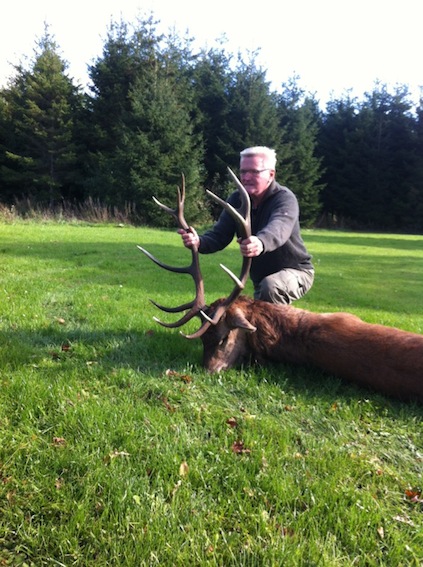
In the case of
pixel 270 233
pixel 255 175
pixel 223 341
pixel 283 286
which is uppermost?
pixel 255 175

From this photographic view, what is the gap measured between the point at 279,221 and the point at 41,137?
32377 mm

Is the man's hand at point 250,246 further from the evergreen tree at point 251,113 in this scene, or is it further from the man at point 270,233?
the evergreen tree at point 251,113

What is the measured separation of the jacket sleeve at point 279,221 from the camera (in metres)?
4.27

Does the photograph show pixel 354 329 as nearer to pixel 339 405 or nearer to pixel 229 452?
pixel 339 405

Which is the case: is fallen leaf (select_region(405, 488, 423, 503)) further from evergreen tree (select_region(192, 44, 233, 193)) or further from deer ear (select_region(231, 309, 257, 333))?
evergreen tree (select_region(192, 44, 233, 193))

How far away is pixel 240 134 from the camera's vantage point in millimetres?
35375

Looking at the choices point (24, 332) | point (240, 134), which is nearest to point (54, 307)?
point (24, 332)

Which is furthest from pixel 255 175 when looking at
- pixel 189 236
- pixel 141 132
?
pixel 141 132

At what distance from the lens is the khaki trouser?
4.75 meters

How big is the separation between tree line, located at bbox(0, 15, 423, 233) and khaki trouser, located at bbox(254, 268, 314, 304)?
22.0m

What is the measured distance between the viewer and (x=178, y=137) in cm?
2911

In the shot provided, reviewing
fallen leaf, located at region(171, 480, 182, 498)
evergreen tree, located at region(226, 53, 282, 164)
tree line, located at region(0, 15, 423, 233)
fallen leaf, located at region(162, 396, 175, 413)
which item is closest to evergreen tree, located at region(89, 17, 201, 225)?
tree line, located at region(0, 15, 423, 233)

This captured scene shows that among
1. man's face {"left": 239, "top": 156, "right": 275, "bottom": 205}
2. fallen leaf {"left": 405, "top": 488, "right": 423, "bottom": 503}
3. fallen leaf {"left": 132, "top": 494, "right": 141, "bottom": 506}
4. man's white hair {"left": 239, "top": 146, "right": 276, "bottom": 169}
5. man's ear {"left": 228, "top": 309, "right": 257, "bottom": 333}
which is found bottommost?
fallen leaf {"left": 405, "top": 488, "right": 423, "bottom": 503}

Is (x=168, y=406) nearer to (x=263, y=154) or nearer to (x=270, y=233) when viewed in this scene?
(x=270, y=233)
